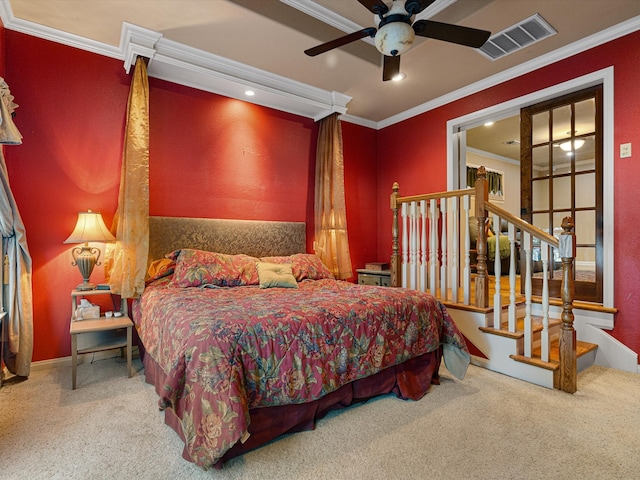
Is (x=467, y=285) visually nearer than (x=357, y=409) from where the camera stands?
No

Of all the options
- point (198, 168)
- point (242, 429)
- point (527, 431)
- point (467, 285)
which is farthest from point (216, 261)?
point (527, 431)

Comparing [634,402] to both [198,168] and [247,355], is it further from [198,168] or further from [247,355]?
[198,168]

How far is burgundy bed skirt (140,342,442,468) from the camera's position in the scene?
5.72 ft

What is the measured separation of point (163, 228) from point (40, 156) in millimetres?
1093

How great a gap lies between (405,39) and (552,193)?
92.9 inches

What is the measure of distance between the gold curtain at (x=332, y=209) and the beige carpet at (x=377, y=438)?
1899 mm

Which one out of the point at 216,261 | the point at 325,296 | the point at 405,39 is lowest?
the point at 325,296

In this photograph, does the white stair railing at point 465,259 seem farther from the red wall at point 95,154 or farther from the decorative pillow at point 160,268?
the decorative pillow at point 160,268

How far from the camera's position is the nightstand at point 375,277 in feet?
13.6

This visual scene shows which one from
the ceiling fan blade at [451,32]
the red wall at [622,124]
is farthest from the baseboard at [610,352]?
the ceiling fan blade at [451,32]

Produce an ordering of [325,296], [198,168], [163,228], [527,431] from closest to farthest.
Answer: [527,431] → [325,296] → [163,228] → [198,168]

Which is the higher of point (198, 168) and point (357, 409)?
point (198, 168)

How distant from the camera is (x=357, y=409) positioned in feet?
7.11

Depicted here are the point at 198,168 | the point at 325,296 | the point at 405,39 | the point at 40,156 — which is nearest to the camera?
the point at 405,39
